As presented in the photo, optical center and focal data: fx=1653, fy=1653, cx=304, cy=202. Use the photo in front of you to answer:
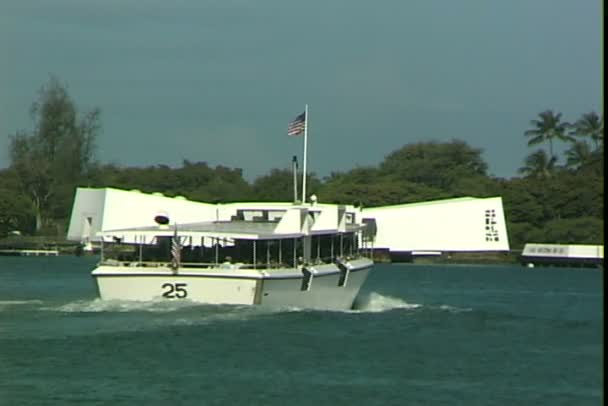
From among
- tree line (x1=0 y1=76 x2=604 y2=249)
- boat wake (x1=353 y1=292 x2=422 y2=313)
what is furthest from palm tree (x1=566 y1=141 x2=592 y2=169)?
boat wake (x1=353 y1=292 x2=422 y2=313)

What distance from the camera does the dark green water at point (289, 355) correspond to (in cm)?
2623

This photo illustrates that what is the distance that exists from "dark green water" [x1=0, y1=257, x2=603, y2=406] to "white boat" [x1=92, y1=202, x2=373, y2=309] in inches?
20.5

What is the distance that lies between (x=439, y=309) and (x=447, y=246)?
74423 mm

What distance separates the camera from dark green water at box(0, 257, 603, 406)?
26234 millimetres

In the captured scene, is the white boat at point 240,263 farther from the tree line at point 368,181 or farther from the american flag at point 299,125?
the tree line at point 368,181

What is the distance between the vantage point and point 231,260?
39.4 metres

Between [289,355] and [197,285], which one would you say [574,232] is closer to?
[197,285]

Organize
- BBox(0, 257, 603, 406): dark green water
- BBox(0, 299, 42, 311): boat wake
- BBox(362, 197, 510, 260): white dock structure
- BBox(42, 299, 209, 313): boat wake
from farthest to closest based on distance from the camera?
BBox(362, 197, 510, 260): white dock structure < BBox(0, 299, 42, 311): boat wake < BBox(42, 299, 209, 313): boat wake < BBox(0, 257, 603, 406): dark green water

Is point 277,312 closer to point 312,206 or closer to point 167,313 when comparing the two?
point 167,313

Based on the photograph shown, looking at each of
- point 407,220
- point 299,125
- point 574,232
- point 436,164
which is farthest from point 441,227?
point 299,125

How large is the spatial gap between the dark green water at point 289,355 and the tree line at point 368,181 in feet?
249

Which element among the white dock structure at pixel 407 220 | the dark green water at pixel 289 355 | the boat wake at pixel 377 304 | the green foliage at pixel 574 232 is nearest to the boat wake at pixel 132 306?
the dark green water at pixel 289 355

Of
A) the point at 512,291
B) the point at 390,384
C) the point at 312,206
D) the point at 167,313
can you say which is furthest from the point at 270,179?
the point at 390,384

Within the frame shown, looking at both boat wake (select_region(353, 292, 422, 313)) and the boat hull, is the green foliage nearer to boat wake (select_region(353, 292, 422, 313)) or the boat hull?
boat wake (select_region(353, 292, 422, 313))
